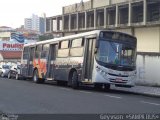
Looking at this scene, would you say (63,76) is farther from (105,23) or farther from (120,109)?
(105,23)

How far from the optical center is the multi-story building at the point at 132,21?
29.6 m

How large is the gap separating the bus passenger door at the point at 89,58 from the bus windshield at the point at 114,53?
2.35 ft

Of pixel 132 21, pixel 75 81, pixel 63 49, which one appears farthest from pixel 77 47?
pixel 132 21

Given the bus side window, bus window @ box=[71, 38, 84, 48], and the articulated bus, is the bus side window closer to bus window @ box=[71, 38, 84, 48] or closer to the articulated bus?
the articulated bus

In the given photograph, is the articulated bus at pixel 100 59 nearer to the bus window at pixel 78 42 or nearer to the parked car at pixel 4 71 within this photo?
the bus window at pixel 78 42

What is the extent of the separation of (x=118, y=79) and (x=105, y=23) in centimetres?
2315

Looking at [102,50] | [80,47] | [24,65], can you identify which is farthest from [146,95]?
[24,65]

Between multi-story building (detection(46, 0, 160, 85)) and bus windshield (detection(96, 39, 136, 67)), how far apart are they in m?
5.74

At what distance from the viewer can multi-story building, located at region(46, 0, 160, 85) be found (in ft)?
97.0

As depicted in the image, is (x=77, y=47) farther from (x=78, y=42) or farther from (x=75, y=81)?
(x=75, y=81)

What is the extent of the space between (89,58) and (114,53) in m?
1.46

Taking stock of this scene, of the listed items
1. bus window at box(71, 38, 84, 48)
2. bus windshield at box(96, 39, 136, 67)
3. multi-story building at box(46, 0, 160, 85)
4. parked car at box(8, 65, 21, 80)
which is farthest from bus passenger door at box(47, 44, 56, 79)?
parked car at box(8, 65, 21, 80)

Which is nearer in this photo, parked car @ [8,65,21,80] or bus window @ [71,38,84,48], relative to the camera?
bus window @ [71,38,84,48]

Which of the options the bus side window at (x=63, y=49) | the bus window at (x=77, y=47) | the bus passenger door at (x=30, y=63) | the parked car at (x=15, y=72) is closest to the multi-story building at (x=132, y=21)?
the bus side window at (x=63, y=49)
